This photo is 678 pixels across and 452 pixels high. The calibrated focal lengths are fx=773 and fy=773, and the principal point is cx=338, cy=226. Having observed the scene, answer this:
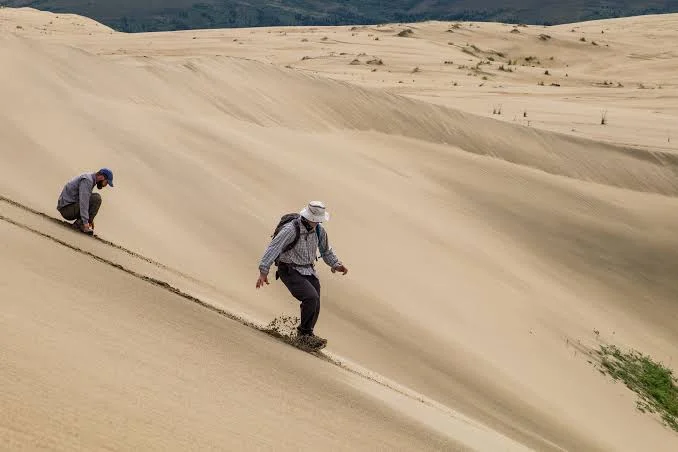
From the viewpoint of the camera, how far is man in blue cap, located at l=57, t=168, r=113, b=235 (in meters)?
5.88

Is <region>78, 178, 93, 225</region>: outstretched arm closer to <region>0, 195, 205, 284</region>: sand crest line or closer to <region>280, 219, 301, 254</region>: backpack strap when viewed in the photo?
<region>0, 195, 205, 284</region>: sand crest line

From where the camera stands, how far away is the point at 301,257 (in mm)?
5277

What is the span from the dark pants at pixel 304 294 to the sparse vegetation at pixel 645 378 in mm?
4637

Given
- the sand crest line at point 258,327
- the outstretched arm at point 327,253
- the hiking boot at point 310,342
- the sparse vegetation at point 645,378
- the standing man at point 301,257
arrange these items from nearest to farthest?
the sand crest line at point 258,327
the hiking boot at point 310,342
the standing man at point 301,257
the outstretched arm at point 327,253
the sparse vegetation at point 645,378

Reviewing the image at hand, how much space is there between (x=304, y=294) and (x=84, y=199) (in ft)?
6.34

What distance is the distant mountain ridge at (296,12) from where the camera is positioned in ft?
261

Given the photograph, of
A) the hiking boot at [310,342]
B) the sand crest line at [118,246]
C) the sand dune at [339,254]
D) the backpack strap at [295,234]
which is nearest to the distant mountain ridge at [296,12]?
the sand dune at [339,254]

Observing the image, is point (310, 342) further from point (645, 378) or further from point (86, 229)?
point (645, 378)

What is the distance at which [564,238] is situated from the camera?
1223 centimetres

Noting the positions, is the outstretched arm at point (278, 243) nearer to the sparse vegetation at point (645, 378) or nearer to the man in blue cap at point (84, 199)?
the man in blue cap at point (84, 199)

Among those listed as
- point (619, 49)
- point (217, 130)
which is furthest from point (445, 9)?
point (217, 130)

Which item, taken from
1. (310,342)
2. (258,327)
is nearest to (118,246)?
(258,327)

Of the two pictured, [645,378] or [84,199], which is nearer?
[84,199]

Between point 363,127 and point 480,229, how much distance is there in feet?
12.6
